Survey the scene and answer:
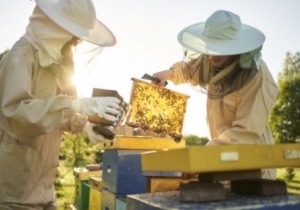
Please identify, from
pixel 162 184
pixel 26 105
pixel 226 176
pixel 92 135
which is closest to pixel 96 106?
pixel 92 135

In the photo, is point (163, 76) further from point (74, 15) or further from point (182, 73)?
point (74, 15)

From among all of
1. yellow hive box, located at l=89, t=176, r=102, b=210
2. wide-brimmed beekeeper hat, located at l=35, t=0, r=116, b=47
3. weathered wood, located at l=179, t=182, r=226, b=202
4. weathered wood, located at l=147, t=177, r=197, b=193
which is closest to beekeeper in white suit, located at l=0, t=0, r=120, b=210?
wide-brimmed beekeeper hat, located at l=35, t=0, r=116, b=47

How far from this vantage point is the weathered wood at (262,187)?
63.4 inches

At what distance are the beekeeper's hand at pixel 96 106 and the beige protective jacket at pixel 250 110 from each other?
2.02 ft

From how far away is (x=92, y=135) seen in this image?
7.72ft

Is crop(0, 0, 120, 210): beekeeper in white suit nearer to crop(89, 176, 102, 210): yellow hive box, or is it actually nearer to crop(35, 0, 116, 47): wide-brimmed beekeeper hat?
crop(35, 0, 116, 47): wide-brimmed beekeeper hat

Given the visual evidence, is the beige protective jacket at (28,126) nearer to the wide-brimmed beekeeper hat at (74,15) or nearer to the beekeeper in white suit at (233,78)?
the wide-brimmed beekeeper hat at (74,15)

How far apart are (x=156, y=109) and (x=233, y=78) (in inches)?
41.1

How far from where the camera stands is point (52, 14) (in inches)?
86.8

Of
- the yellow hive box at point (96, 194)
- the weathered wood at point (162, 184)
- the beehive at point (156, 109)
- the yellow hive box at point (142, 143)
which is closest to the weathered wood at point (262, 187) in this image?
the weathered wood at point (162, 184)

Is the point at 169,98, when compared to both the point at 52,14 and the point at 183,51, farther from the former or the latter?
the point at 52,14

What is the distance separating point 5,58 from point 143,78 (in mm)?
1370

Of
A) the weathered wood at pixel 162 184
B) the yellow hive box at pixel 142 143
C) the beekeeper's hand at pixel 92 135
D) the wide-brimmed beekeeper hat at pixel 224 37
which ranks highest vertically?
the wide-brimmed beekeeper hat at pixel 224 37

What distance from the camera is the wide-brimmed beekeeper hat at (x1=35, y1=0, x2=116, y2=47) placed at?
2.21 meters
